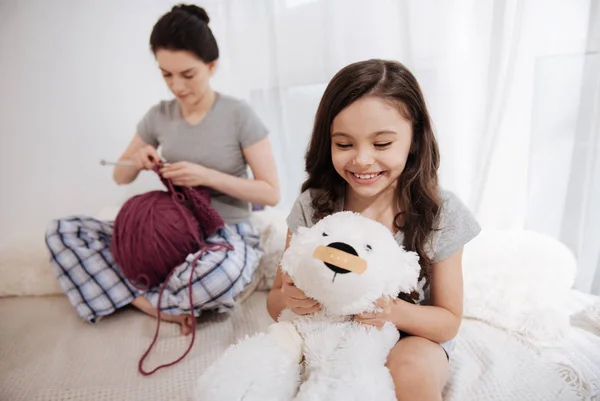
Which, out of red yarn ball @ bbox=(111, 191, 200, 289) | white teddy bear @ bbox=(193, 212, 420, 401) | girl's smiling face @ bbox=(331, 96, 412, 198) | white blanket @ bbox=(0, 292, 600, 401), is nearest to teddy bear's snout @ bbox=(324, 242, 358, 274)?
white teddy bear @ bbox=(193, 212, 420, 401)

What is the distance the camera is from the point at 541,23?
73cm

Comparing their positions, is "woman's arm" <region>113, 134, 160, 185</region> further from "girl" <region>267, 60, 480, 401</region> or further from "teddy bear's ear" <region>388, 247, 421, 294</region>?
"teddy bear's ear" <region>388, 247, 421, 294</region>

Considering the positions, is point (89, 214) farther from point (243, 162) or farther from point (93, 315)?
point (243, 162)

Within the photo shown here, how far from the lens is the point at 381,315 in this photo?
0.48 m

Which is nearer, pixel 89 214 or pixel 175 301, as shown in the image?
pixel 175 301

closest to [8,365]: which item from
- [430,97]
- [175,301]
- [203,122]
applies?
[175,301]

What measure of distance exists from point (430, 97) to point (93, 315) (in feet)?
2.72

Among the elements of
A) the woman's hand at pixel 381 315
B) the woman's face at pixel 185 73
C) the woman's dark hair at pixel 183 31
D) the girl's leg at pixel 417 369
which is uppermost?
the woman's dark hair at pixel 183 31

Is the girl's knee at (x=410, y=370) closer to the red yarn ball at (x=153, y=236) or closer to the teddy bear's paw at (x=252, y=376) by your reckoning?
the teddy bear's paw at (x=252, y=376)

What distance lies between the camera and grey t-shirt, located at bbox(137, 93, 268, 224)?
2.85 feet

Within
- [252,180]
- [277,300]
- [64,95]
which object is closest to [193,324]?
[277,300]

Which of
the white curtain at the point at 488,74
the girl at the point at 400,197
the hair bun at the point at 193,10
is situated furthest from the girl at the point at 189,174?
the girl at the point at 400,197

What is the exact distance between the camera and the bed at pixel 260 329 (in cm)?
61

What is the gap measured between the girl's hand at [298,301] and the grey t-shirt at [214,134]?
0.45 m
